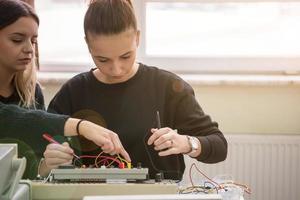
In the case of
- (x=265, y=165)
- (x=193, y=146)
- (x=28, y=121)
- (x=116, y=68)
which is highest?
(x=116, y=68)

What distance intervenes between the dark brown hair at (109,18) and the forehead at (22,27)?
303mm

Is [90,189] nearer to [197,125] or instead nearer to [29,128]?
[29,128]

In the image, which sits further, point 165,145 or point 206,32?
point 206,32

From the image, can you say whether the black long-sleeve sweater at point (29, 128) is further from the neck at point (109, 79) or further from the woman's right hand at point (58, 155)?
the neck at point (109, 79)

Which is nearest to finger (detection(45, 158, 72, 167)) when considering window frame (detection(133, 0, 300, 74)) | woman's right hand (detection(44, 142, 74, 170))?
woman's right hand (detection(44, 142, 74, 170))

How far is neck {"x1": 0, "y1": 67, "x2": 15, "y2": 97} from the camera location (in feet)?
5.93

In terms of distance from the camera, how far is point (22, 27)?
175cm

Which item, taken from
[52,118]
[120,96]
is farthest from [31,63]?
[52,118]

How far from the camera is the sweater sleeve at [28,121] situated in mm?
1264

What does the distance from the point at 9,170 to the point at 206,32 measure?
2.16 meters

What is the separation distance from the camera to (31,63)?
6.19 feet

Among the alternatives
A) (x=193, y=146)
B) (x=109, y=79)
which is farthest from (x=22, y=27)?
(x=193, y=146)

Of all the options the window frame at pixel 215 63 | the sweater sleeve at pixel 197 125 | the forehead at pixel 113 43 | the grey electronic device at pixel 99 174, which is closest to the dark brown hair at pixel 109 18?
the forehead at pixel 113 43

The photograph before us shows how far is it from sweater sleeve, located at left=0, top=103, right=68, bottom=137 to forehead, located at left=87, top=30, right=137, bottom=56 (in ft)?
1.06
